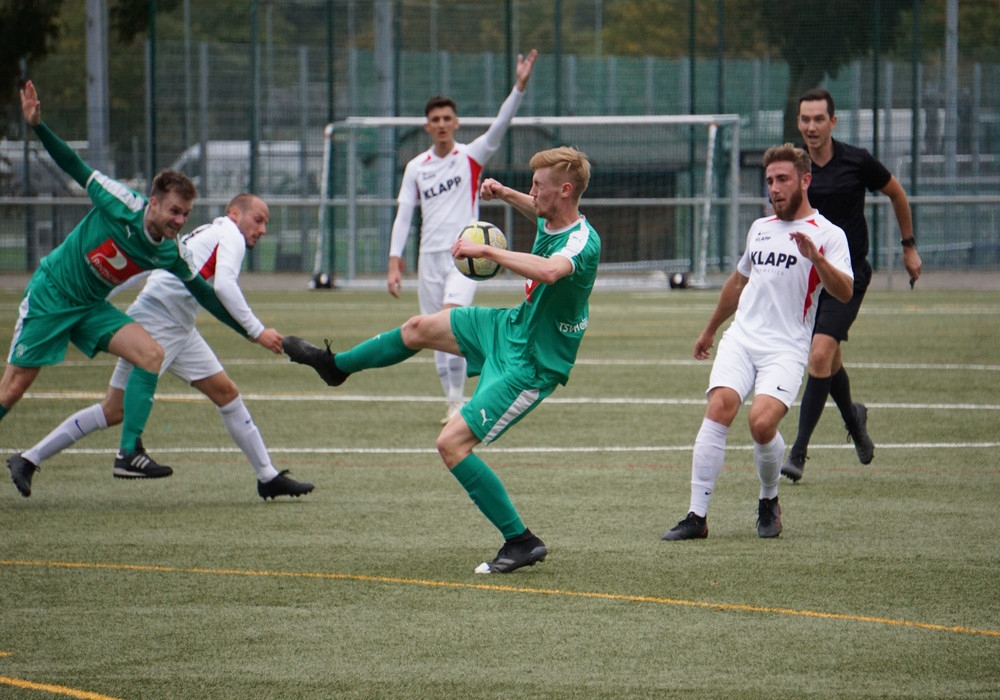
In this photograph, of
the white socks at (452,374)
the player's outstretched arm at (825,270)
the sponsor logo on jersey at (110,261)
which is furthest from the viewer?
the white socks at (452,374)

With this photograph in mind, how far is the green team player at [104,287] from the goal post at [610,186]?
56.0ft

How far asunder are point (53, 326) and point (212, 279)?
0.92 m

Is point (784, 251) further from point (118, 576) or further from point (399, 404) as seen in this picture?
point (399, 404)

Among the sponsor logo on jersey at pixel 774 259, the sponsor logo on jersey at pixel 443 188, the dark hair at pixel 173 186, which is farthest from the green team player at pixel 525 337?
the sponsor logo on jersey at pixel 443 188

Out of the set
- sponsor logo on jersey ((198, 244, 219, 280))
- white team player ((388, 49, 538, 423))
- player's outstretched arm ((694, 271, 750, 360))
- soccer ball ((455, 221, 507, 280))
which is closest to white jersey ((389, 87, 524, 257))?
white team player ((388, 49, 538, 423))

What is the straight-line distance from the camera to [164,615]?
201 inches

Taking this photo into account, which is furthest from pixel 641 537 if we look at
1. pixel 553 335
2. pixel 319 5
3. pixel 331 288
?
pixel 319 5

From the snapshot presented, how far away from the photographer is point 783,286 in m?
6.51

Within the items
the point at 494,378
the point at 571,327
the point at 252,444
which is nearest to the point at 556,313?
the point at 571,327

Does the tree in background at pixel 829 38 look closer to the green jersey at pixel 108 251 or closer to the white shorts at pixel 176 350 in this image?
the white shorts at pixel 176 350

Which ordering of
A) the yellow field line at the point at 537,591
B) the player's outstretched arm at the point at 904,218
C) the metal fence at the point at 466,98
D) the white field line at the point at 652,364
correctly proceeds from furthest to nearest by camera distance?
1. the metal fence at the point at 466,98
2. the white field line at the point at 652,364
3. the player's outstretched arm at the point at 904,218
4. the yellow field line at the point at 537,591

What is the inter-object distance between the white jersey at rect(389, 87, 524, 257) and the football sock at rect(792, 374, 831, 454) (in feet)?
12.9

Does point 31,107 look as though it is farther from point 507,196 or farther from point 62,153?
point 507,196

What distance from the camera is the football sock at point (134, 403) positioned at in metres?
7.55
